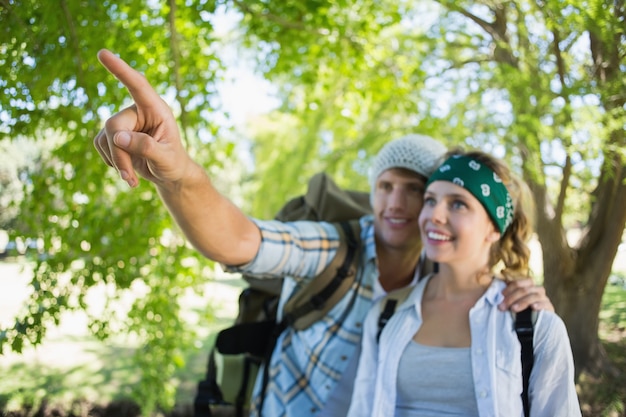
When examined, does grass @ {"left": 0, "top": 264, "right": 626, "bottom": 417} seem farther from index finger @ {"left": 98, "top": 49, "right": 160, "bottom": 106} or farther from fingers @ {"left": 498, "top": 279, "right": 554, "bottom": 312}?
index finger @ {"left": 98, "top": 49, "right": 160, "bottom": 106}

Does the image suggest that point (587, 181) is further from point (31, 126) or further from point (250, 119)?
point (250, 119)

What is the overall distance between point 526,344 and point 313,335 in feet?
2.67

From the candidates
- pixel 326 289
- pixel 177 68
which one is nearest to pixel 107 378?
pixel 177 68

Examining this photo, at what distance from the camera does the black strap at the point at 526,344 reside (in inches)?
64.2

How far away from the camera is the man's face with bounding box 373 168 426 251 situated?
7.25 feet

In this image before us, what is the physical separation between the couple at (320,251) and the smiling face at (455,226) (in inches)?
0.5

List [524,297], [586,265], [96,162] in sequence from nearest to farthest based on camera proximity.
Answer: [524,297]
[96,162]
[586,265]

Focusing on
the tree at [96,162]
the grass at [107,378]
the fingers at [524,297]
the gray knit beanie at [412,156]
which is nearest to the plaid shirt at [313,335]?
the gray knit beanie at [412,156]

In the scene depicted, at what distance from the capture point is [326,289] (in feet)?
7.02

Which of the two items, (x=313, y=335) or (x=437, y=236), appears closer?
(x=437, y=236)

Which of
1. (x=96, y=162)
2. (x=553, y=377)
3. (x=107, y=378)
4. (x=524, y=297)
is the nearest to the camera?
(x=553, y=377)

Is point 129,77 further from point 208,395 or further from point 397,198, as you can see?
point 208,395

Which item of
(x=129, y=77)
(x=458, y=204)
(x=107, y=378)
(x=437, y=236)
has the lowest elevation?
(x=107, y=378)

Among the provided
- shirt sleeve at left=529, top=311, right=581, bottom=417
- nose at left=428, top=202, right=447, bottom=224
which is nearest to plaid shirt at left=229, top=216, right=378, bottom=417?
nose at left=428, top=202, right=447, bottom=224
